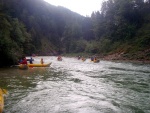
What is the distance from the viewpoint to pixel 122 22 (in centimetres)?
6006

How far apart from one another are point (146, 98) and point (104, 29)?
5976 centimetres

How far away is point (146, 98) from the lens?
1141 centimetres

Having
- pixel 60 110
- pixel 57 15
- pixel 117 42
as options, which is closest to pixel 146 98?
pixel 60 110

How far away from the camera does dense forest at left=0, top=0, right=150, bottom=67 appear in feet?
99.5

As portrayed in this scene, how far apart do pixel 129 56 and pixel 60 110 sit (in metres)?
37.5

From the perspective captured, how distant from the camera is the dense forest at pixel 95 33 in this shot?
30.3 metres

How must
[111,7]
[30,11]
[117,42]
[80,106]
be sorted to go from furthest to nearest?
[30,11] < [111,7] < [117,42] < [80,106]

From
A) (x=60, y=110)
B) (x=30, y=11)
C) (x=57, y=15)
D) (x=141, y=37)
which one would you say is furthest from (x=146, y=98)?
(x=57, y=15)

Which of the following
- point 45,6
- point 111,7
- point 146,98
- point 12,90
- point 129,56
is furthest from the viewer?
point 45,6

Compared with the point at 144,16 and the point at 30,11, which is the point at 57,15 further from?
the point at 144,16

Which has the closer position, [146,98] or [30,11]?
[146,98]

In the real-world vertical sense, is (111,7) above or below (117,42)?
above

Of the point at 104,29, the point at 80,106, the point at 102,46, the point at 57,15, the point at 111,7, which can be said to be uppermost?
the point at 57,15

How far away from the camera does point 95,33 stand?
244 feet
